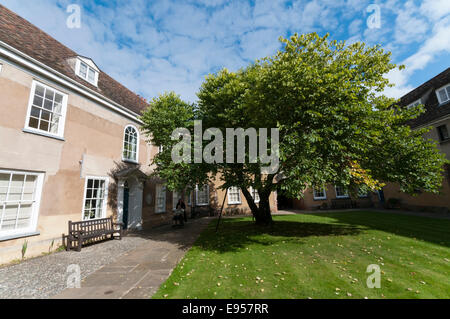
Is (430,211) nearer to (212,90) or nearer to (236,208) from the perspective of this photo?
(236,208)

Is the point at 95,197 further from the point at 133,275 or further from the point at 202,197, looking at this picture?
the point at 202,197

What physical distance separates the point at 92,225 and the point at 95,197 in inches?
57.8

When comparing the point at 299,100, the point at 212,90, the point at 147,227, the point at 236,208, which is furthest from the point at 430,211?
the point at 147,227

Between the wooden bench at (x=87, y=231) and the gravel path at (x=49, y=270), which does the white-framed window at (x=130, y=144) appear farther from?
the gravel path at (x=49, y=270)

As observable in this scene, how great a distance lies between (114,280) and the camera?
4914 millimetres

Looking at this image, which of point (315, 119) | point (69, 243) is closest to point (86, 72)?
point (69, 243)

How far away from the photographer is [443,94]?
49.6 feet

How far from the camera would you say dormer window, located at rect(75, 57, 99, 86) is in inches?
405

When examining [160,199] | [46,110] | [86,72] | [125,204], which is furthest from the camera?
[160,199]

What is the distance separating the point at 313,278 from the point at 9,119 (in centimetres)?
1091

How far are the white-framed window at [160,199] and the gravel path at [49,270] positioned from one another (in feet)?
17.9

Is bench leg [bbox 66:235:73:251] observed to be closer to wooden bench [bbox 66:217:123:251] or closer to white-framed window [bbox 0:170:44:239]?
wooden bench [bbox 66:217:123:251]

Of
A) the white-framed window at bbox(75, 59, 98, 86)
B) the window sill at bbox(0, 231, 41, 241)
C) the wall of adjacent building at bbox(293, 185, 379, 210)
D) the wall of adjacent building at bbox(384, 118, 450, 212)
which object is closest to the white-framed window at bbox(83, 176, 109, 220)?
the window sill at bbox(0, 231, 41, 241)

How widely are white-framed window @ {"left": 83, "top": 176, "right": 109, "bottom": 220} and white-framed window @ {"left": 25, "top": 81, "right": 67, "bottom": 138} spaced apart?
259 centimetres
